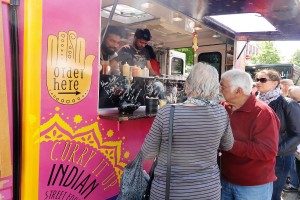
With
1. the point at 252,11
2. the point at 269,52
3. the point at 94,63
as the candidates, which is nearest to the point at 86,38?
the point at 94,63

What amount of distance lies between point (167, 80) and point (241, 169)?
6.79 ft

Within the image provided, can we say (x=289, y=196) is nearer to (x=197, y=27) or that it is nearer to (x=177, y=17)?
(x=197, y=27)

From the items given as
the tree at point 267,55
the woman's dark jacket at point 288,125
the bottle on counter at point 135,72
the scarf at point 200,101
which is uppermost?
the tree at point 267,55

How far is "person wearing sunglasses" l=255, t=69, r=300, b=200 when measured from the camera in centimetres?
261

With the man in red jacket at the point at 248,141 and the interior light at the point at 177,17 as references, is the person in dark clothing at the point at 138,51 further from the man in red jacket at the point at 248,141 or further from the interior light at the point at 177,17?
the man in red jacket at the point at 248,141

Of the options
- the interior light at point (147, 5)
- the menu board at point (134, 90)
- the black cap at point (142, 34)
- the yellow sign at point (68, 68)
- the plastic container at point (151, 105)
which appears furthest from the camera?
the black cap at point (142, 34)

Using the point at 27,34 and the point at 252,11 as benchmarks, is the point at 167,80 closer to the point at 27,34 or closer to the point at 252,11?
the point at 252,11

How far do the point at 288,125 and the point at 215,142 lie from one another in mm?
1379

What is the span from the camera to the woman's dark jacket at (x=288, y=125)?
2.60 m

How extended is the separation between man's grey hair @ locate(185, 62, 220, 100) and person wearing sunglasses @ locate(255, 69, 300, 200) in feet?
4.54

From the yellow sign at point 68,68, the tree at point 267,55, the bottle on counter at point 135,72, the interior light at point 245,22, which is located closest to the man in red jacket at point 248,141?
the yellow sign at point 68,68

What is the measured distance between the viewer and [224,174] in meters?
2.13

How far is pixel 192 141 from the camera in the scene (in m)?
1.55

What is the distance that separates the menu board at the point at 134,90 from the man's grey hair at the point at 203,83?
102cm
